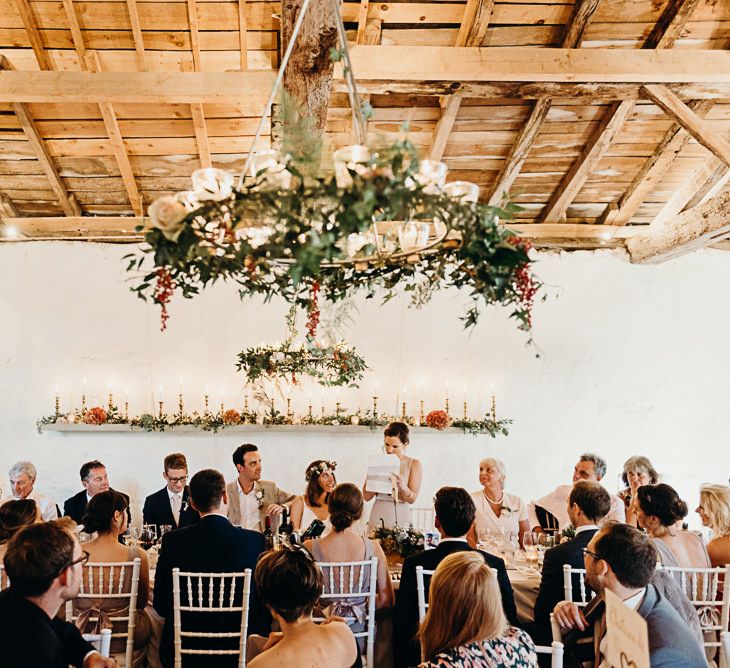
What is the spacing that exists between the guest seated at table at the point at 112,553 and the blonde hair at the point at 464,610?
1897mm

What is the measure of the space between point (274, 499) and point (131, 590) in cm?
220

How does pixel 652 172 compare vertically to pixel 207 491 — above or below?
above

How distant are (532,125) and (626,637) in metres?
5.25

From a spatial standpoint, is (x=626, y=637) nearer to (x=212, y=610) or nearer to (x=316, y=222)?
(x=316, y=222)

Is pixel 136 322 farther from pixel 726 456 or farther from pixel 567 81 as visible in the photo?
pixel 726 456

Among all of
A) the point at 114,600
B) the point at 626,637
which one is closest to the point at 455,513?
the point at 114,600

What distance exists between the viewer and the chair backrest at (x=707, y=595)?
358cm

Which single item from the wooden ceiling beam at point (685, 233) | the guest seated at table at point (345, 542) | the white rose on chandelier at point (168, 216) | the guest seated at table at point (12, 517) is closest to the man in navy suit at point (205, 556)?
the guest seated at table at point (345, 542)

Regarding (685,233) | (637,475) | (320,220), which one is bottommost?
(637,475)

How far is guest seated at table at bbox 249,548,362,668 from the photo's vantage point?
7.68ft

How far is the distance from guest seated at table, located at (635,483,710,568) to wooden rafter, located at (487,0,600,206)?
216 cm

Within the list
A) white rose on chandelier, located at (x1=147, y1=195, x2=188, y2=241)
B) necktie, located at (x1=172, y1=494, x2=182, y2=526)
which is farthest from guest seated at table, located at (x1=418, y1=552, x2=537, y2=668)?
necktie, located at (x1=172, y1=494, x2=182, y2=526)

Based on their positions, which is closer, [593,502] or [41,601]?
[41,601]

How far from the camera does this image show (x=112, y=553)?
3543mm
